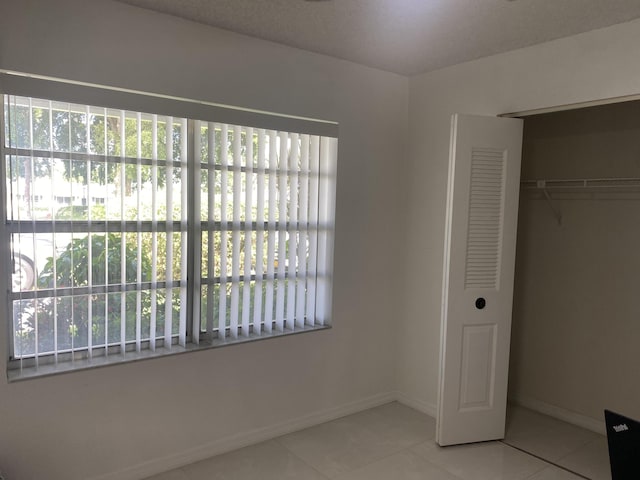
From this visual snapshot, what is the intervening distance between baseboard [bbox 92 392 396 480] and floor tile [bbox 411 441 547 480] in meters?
0.69

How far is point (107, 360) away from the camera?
2.66 metres

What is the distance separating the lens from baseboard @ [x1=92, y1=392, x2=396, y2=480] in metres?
2.75

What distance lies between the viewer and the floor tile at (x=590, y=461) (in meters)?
2.94

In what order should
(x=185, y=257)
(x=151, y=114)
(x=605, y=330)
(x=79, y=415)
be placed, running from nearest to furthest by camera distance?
(x=79, y=415), (x=151, y=114), (x=185, y=257), (x=605, y=330)

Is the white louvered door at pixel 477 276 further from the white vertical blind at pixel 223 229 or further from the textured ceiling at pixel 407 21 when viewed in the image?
the white vertical blind at pixel 223 229

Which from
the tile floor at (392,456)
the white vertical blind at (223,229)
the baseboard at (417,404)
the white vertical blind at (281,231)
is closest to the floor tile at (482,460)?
the tile floor at (392,456)

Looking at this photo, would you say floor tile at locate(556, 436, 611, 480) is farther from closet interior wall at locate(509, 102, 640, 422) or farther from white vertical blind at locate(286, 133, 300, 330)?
white vertical blind at locate(286, 133, 300, 330)

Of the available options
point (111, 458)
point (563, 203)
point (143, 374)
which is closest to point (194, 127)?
point (143, 374)

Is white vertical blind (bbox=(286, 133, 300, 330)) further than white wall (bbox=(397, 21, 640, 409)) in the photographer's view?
Yes

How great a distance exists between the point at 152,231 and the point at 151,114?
0.68m

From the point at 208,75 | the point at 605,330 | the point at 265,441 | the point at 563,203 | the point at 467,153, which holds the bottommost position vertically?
the point at 265,441

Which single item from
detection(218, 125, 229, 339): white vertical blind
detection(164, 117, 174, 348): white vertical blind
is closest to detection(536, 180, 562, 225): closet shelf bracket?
detection(218, 125, 229, 339): white vertical blind

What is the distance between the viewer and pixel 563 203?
12.5 feet

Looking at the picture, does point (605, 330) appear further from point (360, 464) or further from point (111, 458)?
point (111, 458)
